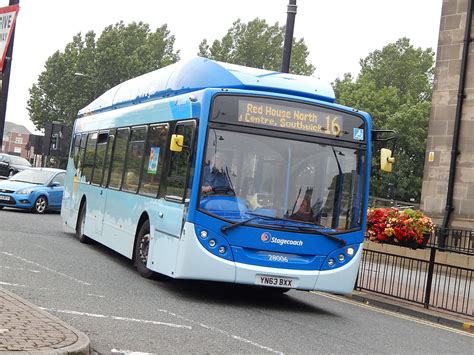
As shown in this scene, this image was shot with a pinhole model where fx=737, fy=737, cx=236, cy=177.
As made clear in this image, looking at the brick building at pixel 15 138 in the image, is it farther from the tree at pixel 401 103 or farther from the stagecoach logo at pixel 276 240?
the stagecoach logo at pixel 276 240

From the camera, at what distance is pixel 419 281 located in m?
13.1

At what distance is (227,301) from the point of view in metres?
10.3

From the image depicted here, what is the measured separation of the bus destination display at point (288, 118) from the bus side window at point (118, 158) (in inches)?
150

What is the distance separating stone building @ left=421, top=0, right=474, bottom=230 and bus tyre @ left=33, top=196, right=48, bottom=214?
11.7 metres

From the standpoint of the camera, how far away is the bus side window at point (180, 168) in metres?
9.91

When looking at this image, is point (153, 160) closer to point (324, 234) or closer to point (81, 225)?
point (324, 234)

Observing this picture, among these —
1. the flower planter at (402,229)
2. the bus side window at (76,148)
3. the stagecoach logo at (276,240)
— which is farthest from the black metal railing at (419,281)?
the bus side window at (76,148)

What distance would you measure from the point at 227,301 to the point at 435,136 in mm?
13505

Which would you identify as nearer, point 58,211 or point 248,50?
point 58,211

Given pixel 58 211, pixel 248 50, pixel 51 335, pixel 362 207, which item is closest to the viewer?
pixel 51 335

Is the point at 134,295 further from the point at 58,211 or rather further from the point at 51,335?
the point at 58,211

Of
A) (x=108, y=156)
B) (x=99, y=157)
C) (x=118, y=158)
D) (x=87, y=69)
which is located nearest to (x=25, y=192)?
(x=99, y=157)

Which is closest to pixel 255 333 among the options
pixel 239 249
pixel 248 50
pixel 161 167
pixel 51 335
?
pixel 239 249

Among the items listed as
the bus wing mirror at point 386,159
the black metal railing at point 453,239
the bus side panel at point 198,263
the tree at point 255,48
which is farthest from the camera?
the tree at point 255,48
